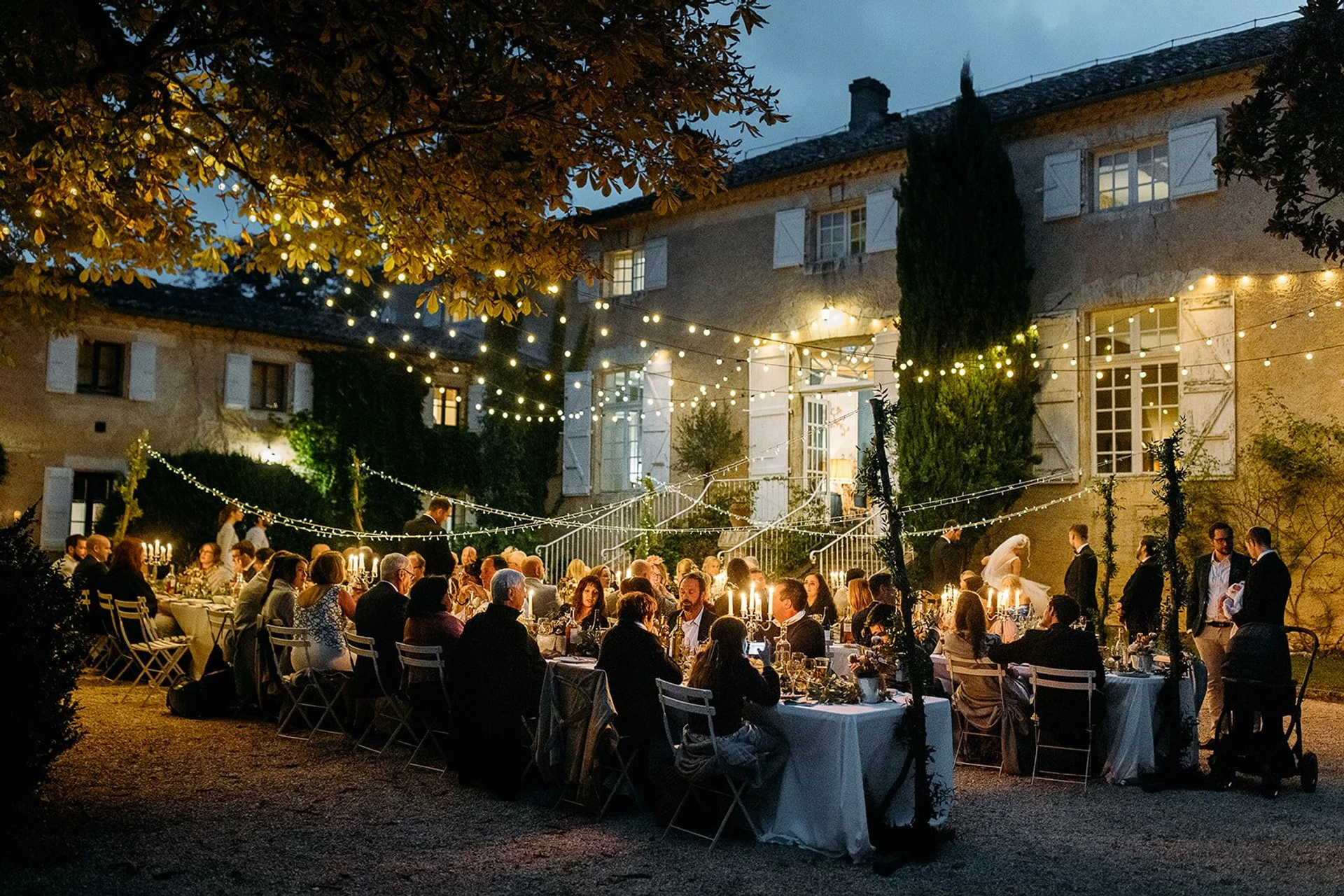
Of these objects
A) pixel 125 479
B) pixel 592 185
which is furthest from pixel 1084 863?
pixel 125 479

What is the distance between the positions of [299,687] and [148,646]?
254cm

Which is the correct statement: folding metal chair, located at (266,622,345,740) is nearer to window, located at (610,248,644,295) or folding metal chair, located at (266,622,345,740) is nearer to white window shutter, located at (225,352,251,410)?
window, located at (610,248,644,295)

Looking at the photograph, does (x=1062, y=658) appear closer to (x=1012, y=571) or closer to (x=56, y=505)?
(x=1012, y=571)

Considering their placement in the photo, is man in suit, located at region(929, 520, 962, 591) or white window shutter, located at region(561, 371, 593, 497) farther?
white window shutter, located at region(561, 371, 593, 497)

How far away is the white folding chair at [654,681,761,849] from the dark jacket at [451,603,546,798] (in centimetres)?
119

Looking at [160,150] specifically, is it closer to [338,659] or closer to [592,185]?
[592,185]

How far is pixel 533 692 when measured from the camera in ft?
23.2

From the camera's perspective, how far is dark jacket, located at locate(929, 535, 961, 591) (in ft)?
41.3

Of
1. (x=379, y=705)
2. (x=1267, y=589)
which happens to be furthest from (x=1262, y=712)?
(x=379, y=705)

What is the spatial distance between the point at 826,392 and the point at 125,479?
1118 cm

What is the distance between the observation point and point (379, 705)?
25.2 ft

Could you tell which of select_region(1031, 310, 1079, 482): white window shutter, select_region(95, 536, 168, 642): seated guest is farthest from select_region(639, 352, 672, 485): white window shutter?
select_region(95, 536, 168, 642): seated guest

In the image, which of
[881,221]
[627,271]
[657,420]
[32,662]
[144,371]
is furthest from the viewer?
[627,271]

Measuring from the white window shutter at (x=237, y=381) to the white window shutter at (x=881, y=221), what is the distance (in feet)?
35.5
